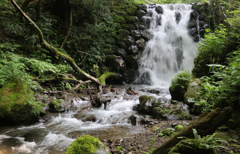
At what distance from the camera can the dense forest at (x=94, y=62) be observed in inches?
107

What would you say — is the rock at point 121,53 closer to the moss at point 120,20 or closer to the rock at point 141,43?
the rock at point 141,43

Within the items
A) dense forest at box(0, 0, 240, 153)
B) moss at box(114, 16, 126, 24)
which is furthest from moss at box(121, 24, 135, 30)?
moss at box(114, 16, 126, 24)

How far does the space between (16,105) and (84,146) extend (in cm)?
313

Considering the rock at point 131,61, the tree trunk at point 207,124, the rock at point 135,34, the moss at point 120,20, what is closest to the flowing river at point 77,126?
the rock at point 131,61

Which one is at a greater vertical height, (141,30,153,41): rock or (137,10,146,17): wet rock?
(137,10,146,17): wet rock

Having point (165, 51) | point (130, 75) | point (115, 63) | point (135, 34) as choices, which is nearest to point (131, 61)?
point (130, 75)

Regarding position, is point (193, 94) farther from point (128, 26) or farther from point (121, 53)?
point (128, 26)

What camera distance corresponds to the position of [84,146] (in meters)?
2.44

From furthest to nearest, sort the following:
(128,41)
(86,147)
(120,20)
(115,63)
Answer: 1. (120,20)
2. (128,41)
3. (115,63)
4. (86,147)

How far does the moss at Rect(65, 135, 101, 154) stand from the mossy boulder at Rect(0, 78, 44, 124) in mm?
2887

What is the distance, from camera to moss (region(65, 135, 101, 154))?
7.86 feet

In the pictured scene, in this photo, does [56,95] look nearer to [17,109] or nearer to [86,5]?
[17,109]

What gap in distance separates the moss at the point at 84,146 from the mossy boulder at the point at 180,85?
4.79 metres

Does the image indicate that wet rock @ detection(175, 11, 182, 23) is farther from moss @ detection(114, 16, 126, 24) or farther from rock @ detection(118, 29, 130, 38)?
rock @ detection(118, 29, 130, 38)
